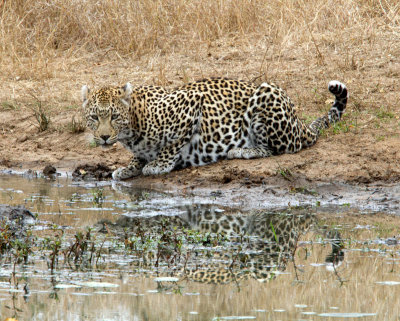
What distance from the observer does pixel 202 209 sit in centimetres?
859

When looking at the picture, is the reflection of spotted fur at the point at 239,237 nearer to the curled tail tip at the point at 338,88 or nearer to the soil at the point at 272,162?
the soil at the point at 272,162

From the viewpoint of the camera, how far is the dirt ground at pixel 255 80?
32.2ft

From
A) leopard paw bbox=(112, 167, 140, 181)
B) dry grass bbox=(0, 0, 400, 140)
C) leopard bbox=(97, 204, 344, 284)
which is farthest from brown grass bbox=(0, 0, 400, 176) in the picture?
leopard bbox=(97, 204, 344, 284)

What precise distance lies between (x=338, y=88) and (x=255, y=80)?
2.37 meters

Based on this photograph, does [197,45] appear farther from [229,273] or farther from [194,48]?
[229,273]

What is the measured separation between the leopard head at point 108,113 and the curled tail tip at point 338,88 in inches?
109

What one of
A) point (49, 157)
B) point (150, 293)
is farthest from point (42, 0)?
point (150, 293)

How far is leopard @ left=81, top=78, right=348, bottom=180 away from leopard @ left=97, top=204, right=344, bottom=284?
180cm

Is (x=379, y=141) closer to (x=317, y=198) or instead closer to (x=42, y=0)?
(x=317, y=198)

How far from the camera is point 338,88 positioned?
34.7 ft

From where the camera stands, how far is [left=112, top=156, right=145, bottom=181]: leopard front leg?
10.5 metres

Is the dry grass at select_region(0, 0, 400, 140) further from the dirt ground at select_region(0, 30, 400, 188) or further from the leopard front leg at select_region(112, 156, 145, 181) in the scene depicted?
the leopard front leg at select_region(112, 156, 145, 181)

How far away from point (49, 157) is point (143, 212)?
3.74m

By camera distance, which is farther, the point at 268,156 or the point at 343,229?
the point at 268,156
